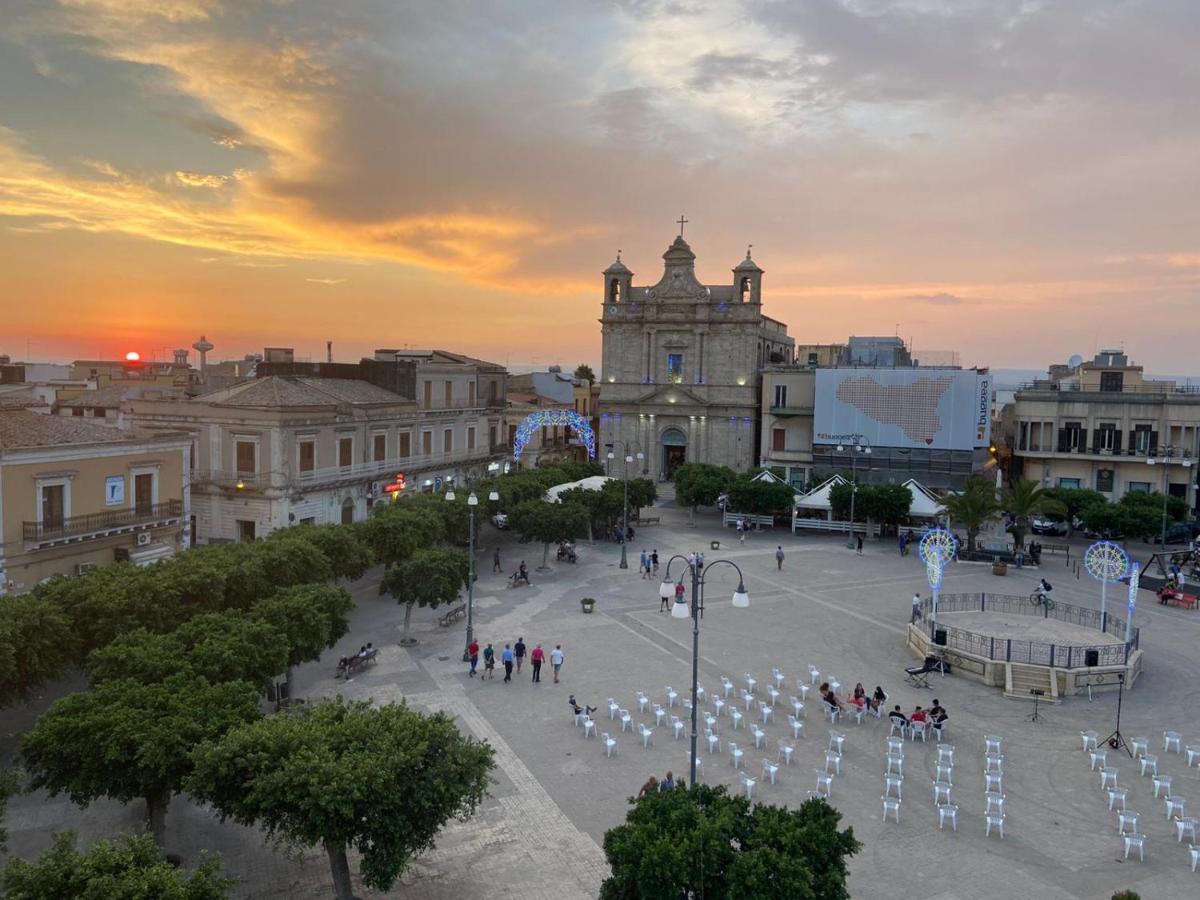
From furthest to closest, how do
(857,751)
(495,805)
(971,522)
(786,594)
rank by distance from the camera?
1. (971,522)
2. (786,594)
3. (857,751)
4. (495,805)

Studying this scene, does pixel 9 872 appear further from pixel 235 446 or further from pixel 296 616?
pixel 235 446

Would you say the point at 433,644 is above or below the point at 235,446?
below

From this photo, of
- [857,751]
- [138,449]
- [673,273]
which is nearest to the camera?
[857,751]

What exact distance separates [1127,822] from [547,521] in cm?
2552

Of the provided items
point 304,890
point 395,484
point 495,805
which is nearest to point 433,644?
point 495,805

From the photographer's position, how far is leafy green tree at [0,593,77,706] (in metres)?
17.8

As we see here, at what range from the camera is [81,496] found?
28.0 metres

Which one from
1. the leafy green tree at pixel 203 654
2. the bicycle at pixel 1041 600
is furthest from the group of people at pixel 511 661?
the bicycle at pixel 1041 600

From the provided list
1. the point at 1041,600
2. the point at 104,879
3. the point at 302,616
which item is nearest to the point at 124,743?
the point at 104,879

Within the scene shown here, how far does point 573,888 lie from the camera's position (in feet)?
47.2

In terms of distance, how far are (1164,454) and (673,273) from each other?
36.2m

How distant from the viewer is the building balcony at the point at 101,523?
86.8 ft

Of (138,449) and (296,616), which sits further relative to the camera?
(138,449)

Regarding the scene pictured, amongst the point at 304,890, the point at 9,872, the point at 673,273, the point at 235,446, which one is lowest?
the point at 304,890
